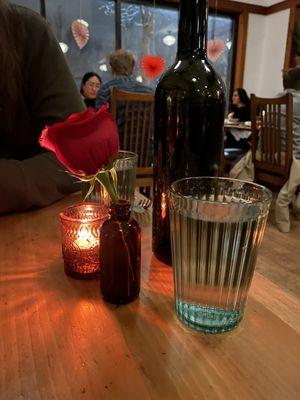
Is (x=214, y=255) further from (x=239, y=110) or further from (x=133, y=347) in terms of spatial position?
(x=239, y=110)

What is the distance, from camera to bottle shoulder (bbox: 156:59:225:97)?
406 mm

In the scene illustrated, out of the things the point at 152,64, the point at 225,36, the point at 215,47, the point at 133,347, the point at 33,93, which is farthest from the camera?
the point at 225,36

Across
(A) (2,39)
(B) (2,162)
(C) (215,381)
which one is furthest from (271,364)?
(A) (2,39)

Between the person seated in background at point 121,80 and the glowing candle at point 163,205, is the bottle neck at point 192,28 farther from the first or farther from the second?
the person seated in background at point 121,80

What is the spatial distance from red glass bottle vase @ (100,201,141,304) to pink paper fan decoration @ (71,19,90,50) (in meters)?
3.87

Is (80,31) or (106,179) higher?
(80,31)

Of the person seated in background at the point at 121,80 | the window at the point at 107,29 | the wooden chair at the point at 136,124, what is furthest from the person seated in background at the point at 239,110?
the wooden chair at the point at 136,124

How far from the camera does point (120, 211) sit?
35 cm

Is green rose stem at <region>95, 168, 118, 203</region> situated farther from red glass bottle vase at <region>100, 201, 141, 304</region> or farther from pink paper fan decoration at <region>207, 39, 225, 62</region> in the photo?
pink paper fan decoration at <region>207, 39, 225, 62</region>

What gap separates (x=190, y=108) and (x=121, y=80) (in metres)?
1.99

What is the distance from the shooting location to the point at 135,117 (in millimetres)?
2062

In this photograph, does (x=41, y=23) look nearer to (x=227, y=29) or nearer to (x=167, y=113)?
(x=167, y=113)

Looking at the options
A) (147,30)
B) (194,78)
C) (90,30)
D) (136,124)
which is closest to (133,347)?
(194,78)

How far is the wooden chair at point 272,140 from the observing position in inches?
82.5
